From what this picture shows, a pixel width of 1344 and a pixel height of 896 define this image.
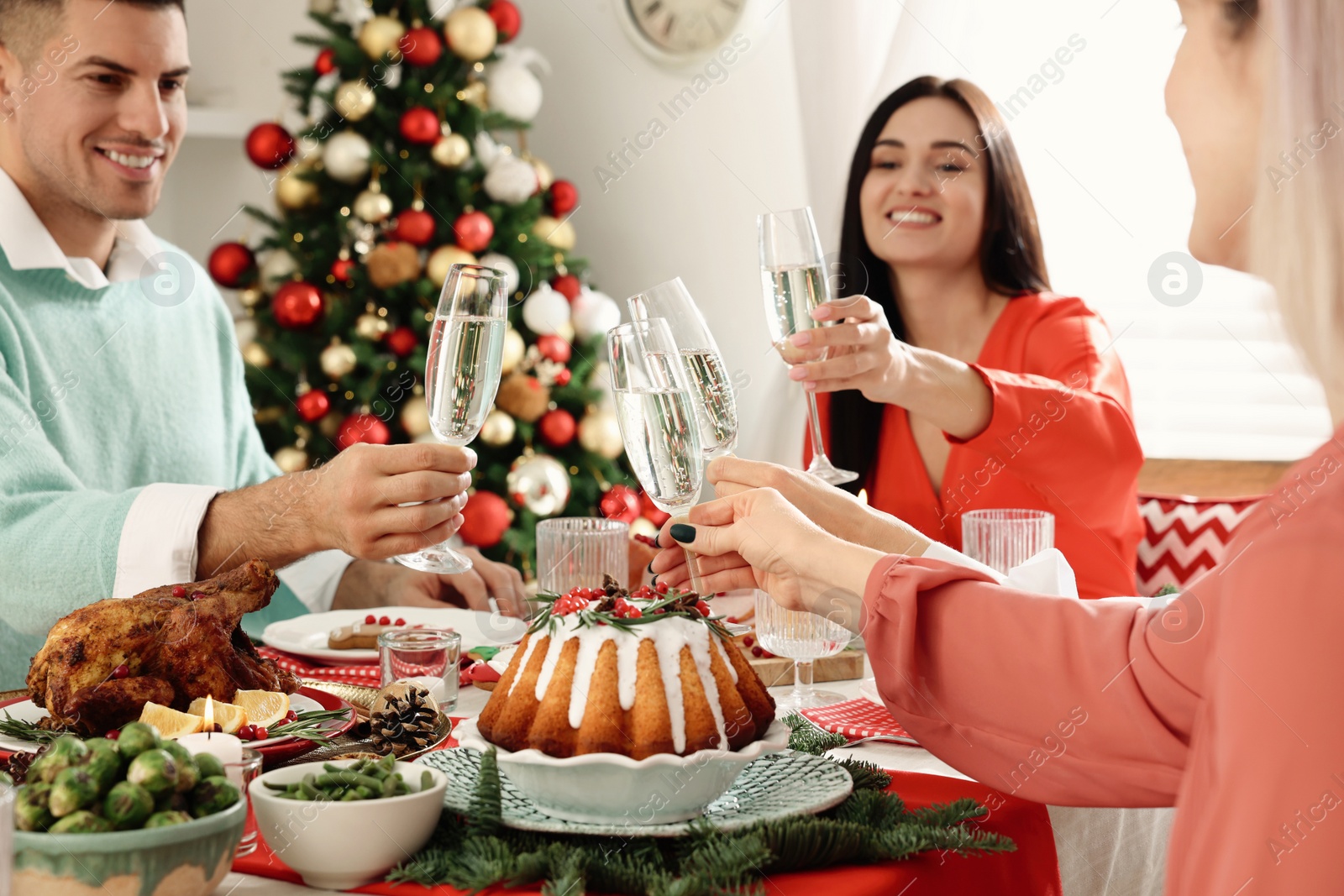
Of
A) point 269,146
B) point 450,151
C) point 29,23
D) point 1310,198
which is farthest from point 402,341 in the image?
point 1310,198

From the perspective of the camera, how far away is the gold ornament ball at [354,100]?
12.5 feet

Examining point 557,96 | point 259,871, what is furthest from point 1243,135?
point 557,96

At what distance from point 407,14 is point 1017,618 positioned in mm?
3437

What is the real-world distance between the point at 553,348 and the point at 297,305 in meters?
0.85

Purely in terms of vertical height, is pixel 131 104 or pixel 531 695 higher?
pixel 131 104

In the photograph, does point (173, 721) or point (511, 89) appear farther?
point (511, 89)

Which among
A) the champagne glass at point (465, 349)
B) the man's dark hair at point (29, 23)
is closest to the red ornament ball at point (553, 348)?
the man's dark hair at point (29, 23)

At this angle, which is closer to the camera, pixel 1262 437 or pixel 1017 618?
pixel 1017 618

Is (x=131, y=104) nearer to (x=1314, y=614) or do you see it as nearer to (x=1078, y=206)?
(x=1314, y=614)

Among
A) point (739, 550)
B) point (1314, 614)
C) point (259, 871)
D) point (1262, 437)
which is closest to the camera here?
point (1314, 614)

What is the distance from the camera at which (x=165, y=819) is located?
790 millimetres

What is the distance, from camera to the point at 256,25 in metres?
4.61

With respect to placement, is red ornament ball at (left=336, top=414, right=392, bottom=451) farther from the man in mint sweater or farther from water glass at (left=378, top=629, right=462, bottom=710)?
water glass at (left=378, top=629, right=462, bottom=710)

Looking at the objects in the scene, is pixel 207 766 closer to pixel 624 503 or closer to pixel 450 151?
pixel 624 503
